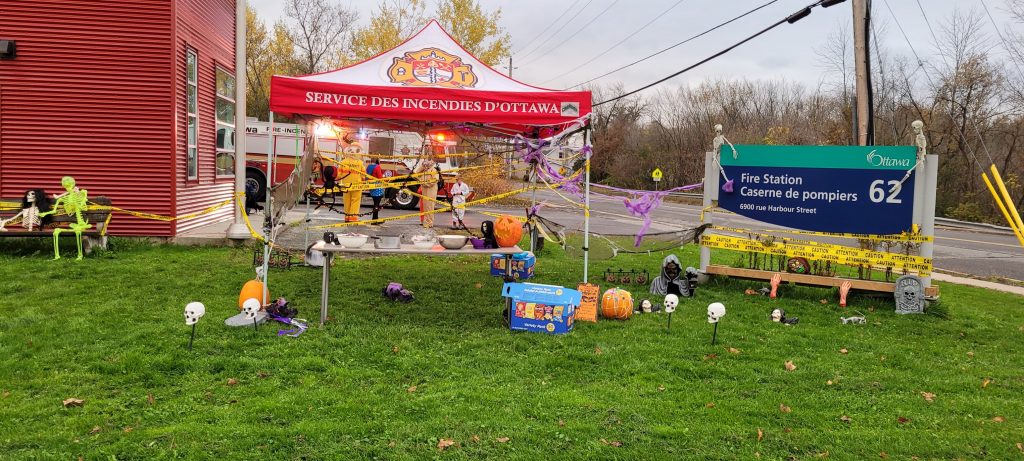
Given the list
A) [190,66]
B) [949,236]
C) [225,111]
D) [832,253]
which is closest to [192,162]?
[190,66]

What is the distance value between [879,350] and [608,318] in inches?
92.7

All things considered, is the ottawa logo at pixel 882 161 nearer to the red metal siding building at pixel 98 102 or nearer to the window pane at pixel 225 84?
the red metal siding building at pixel 98 102

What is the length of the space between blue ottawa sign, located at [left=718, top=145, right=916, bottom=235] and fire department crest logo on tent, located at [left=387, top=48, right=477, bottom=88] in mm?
3514

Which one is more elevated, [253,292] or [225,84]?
[225,84]

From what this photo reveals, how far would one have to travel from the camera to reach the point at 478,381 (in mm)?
4730

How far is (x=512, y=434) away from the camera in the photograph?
151 inches

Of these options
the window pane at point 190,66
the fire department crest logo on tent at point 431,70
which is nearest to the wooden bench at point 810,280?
the fire department crest logo on tent at point 431,70

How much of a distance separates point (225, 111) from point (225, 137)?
52 cm

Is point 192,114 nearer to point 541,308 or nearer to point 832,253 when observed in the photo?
point 541,308

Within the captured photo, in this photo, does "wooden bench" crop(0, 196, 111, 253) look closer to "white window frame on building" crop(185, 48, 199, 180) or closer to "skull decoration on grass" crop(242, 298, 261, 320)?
"white window frame on building" crop(185, 48, 199, 180)

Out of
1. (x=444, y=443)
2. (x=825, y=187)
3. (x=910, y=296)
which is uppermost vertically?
(x=825, y=187)

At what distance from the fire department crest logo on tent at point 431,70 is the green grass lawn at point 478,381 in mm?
2227

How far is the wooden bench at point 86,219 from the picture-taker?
29.2 ft

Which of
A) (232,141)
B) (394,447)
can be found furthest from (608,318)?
(232,141)
